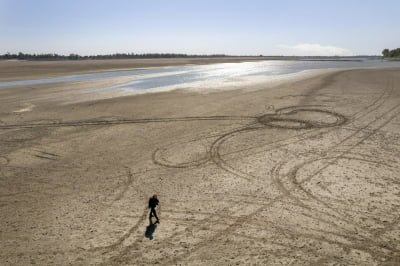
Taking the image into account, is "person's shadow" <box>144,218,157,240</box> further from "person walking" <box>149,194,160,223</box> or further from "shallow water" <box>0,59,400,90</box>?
"shallow water" <box>0,59,400,90</box>

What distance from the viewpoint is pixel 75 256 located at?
10055 mm

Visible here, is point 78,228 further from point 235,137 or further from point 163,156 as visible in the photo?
point 235,137

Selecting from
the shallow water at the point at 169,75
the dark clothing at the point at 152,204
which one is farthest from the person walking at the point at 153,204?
the shallow water at the point at 169,75

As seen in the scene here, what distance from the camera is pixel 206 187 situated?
14.3m

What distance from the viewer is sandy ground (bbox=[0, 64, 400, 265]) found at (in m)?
10.2

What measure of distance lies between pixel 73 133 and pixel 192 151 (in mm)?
9515

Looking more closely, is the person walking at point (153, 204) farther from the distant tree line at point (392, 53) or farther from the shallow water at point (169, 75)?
the distant tree line at point (392, 53)

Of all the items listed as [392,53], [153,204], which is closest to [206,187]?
[153,204]

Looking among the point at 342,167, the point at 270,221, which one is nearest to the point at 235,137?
the point at 342,167

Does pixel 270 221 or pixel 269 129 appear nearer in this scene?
pixel 270 221

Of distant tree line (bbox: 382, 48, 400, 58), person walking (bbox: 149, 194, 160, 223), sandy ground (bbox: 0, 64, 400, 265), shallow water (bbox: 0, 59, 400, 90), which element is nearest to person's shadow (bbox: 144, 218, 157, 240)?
sandy ground (bbox: 0, 64, 400, 265)

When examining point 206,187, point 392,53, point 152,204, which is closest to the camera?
point 152,204

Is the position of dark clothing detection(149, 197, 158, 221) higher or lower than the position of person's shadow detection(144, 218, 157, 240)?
higher

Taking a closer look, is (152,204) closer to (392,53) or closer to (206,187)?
(206,187)
